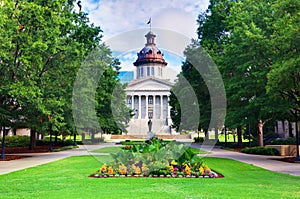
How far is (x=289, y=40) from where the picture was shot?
1839cm

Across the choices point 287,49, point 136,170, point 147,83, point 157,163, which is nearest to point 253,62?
point 287,49

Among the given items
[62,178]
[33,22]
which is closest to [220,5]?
[33,22]

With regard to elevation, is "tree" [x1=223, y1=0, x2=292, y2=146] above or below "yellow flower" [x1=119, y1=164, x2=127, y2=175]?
above

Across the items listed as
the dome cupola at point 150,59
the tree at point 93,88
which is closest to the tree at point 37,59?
the tree at point 93,88

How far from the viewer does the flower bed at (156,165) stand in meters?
12.6

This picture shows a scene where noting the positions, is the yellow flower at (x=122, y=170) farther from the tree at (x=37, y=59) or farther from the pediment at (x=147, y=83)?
the pediment at (x=147, y=83)

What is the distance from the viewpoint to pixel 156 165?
1271 cm

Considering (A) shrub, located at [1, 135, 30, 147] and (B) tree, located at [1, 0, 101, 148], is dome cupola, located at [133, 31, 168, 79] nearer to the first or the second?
(B) tree, located at [1, 0, 101, 148]

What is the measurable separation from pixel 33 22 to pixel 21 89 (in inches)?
217

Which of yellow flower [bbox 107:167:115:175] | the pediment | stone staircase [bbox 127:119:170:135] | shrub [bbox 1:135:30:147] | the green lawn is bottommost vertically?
the green lawn

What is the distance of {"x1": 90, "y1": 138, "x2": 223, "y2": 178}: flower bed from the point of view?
12.6 meters

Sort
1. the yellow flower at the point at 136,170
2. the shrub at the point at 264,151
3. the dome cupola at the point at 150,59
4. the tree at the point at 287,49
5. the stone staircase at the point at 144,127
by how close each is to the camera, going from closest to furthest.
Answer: the yellow flower at the point at 136,170
the dome cupola at the point at 150,59
the tree at the point at 287,49
the shrub at the point at 264,151
the stone staircase at the point at 144,127

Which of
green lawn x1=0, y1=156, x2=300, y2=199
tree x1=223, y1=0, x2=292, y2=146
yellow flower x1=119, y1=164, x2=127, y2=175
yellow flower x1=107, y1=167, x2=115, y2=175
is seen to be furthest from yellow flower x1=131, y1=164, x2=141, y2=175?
tree x1=223, y1=0, x2=292, y2=146

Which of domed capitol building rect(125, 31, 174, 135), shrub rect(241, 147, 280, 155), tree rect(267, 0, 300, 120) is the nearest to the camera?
tree rect(267, 0, 300, 120)
